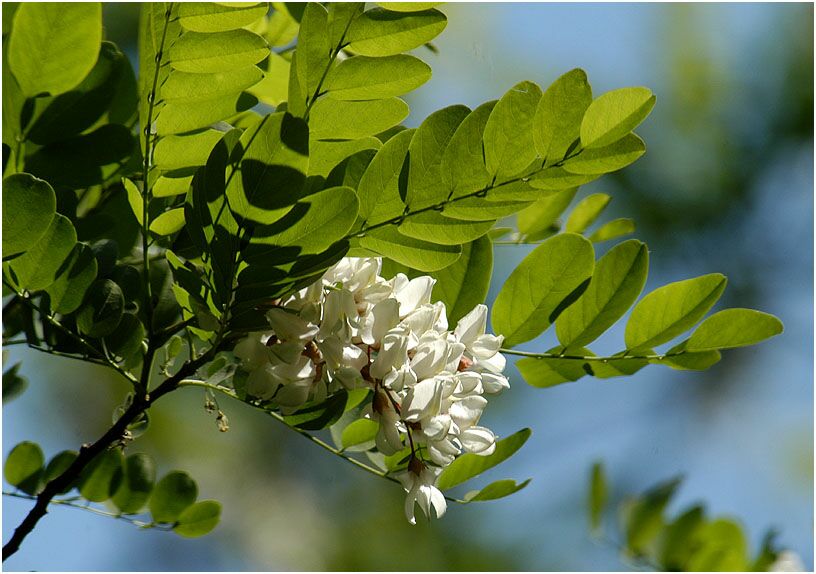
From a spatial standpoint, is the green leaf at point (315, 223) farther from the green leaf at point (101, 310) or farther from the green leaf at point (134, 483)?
the green leaf at point (134, 483)

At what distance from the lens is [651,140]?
3.99 meters

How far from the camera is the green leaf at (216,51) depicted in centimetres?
55

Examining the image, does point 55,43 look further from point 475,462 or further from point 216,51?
point 475,462

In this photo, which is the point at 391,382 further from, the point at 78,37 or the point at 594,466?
the point at 594,466

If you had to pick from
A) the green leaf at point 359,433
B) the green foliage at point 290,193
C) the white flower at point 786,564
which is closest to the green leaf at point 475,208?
the green foliage at point 290,193

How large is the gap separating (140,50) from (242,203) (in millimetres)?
124

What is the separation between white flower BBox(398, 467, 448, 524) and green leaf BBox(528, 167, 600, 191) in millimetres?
217

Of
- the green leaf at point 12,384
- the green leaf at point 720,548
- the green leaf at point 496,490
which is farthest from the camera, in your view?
the green leaf at point 720,548

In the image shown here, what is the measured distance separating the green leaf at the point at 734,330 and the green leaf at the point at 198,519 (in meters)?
0.49

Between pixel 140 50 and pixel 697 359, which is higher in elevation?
pixel 140 50

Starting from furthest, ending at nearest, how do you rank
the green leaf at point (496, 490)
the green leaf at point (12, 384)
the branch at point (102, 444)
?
the green leaf at point (12, 384) → the green leaf at point (496, 490) → the branch at point (102, 444)

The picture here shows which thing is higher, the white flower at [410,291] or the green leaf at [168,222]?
the white flower at [410,291]

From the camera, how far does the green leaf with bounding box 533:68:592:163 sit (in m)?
0.56

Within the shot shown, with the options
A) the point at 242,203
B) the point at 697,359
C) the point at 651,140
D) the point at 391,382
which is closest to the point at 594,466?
the point at 697,359
